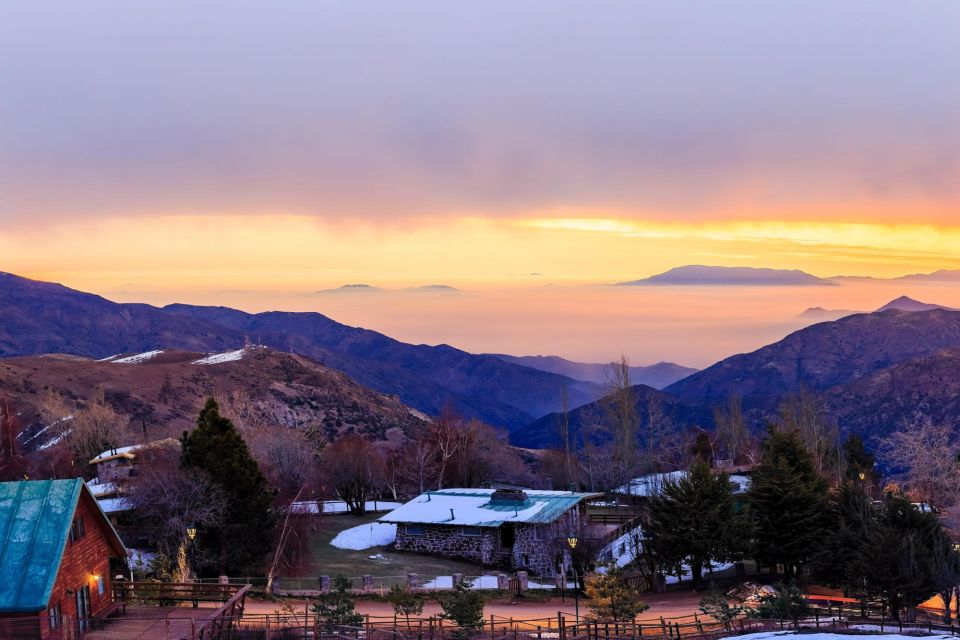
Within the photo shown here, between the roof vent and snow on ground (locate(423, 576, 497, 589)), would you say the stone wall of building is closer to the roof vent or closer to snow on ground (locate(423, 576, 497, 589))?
the roof vent

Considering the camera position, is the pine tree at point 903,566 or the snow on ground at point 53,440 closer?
the pine tree at point 903,566

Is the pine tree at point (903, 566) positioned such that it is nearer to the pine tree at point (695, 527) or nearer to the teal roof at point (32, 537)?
the pine tree at point (695, 527)

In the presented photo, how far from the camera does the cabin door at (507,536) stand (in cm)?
5084

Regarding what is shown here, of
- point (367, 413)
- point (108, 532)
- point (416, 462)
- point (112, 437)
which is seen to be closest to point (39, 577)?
point (108, 532)

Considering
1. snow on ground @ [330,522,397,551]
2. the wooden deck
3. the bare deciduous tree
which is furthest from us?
the bare deciduous tree

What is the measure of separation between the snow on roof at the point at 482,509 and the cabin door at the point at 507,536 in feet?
1.72

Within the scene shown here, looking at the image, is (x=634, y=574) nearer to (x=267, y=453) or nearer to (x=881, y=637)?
(x=881, y=637)

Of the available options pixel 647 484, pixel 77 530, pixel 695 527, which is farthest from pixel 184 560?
pixel 647 484

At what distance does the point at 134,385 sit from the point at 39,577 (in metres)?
Answer: 115

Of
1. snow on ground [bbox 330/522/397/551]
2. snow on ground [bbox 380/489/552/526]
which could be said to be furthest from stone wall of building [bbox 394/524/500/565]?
snow on ground [bbox 330/522/397/551]

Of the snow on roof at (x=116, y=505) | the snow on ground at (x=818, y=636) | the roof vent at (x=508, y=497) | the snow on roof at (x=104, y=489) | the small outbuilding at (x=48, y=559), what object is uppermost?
the small outbuilding at (x=48, y=559)

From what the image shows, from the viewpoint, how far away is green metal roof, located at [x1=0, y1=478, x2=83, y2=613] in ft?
82.9

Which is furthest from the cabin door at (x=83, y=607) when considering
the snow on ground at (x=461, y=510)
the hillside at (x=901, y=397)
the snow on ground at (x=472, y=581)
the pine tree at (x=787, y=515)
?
the hillside at (x=901, y=397)

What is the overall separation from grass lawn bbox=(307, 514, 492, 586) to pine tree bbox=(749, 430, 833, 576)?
47.8ft
